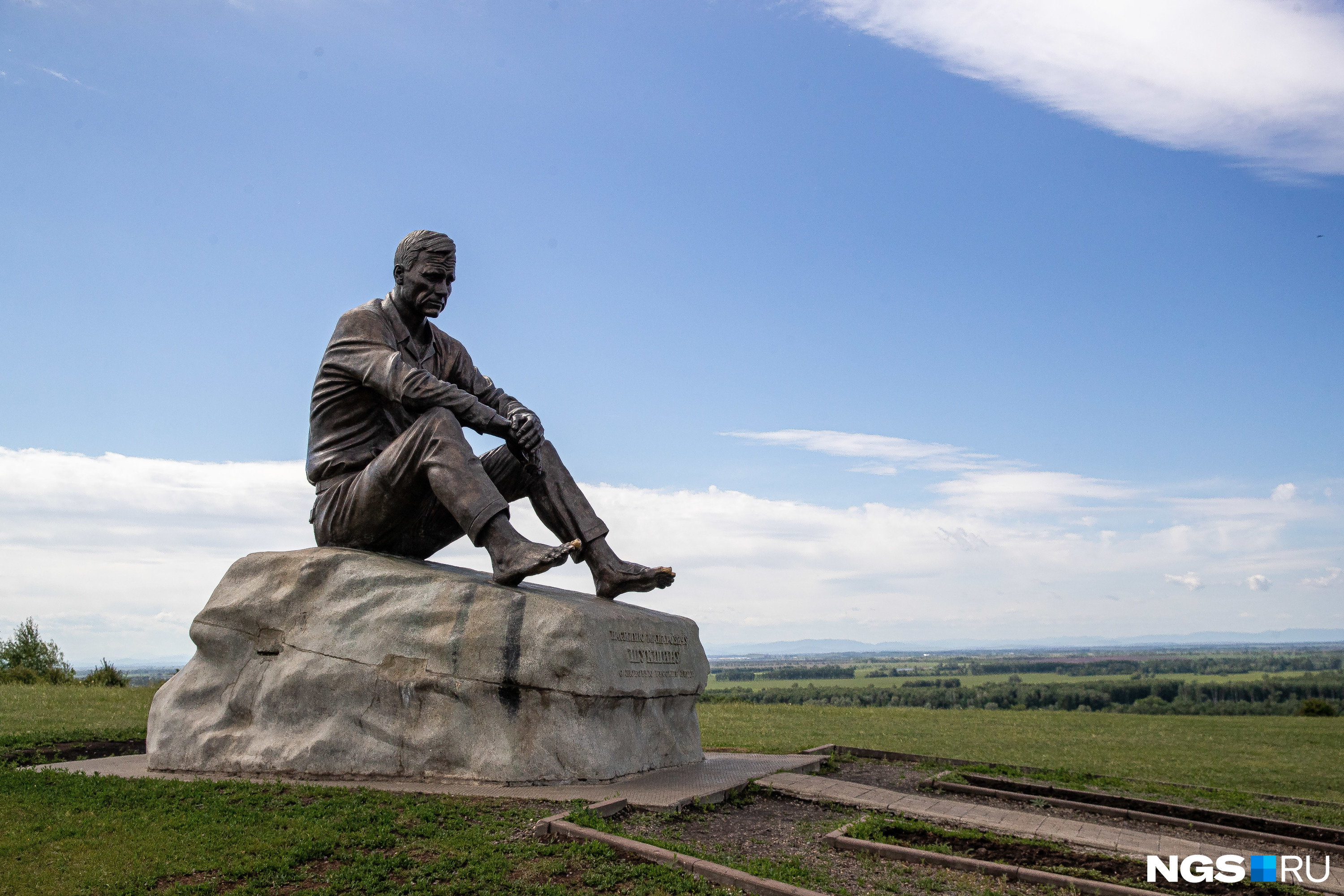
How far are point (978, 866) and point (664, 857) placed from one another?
1843 millimetres

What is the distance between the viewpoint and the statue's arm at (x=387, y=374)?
8.16 meters

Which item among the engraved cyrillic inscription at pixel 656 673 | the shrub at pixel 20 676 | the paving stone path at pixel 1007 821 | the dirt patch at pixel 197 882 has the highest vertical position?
the engraved cyrillic inscription at pixel 656 673

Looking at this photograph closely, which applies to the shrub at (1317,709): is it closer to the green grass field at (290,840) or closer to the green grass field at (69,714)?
the green grass field at (290,840)

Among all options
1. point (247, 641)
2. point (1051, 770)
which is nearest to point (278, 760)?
point (247, 641)

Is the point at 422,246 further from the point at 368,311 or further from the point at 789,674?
the point at 789,674

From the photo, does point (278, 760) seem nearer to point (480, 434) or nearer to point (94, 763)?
point (94, 763)

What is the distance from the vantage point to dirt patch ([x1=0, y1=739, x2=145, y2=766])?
8.91 m

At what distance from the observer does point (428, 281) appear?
884 centimetres

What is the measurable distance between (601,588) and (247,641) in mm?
3094

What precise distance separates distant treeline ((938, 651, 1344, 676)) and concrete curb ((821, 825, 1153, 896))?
61585 mm

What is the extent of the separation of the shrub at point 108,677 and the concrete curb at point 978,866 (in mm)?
17436

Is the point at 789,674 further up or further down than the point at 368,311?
further down

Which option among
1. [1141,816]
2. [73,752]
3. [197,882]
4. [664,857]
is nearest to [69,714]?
[73,752]

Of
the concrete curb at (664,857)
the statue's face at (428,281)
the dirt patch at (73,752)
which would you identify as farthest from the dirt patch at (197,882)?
the statue's face at (428,281)
